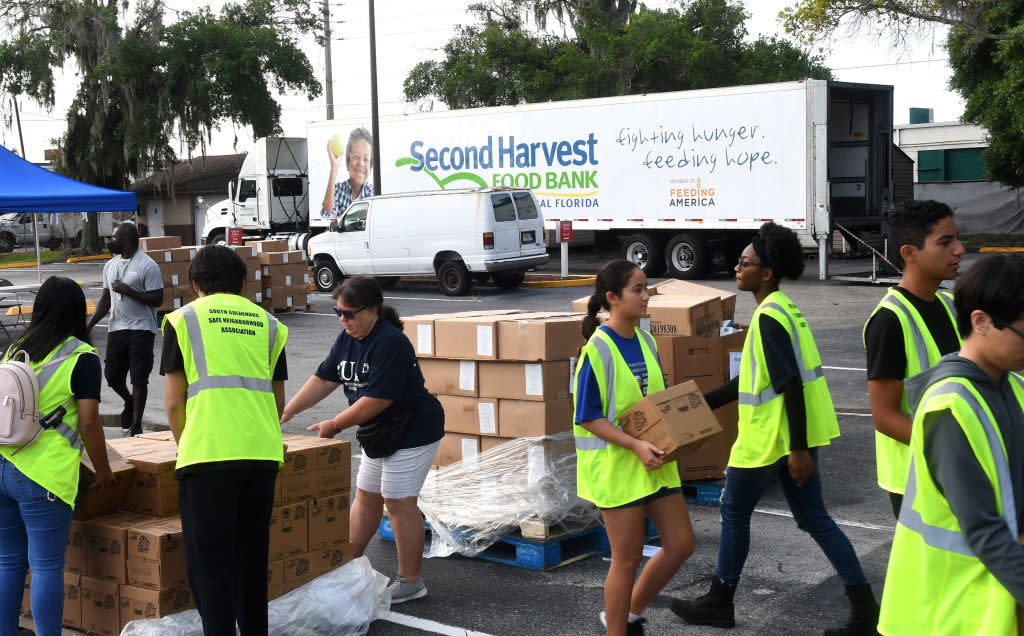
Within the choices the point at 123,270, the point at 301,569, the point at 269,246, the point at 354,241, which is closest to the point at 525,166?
the point at 354,241

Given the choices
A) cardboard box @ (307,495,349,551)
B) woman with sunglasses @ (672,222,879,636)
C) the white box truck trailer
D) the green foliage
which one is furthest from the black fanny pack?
the green foliage

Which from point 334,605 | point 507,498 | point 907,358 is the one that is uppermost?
point 907,358

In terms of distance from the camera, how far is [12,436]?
4.25 m

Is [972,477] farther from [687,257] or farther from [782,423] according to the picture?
[687,257]

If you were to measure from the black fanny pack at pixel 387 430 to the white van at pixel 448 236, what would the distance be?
15453 mm

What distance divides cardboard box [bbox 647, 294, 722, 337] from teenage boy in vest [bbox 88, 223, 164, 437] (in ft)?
14.0

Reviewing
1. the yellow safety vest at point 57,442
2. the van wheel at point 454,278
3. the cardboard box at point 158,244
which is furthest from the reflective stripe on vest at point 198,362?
the van wheel at point 454,278

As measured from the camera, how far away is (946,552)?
243 cm

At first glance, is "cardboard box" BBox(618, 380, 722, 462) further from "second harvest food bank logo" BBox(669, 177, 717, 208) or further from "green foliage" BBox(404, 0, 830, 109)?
"green foliage" BBox(404, 0, 830, 109)

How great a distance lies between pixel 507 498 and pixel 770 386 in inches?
68.8

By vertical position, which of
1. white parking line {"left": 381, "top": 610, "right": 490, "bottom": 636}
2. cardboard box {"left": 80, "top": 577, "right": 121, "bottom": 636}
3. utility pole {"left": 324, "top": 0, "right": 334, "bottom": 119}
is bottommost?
white parking line {"left": 381, "top": 610, "right": 490, "bottom": 636}

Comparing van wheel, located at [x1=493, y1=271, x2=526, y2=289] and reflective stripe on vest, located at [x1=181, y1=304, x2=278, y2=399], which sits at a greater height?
reflective stripe on vest, located at [x1=181, y1=304, x2=278, y2=399]

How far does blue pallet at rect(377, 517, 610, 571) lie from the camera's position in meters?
5.62

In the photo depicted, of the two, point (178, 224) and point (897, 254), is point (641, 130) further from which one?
point (178, 224)
